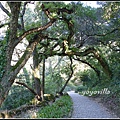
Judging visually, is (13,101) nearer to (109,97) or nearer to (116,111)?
(109,97)

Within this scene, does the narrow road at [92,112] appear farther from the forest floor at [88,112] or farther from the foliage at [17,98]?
the foliage at [17,98]

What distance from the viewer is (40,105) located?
11070mm

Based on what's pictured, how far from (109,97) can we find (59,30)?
20.6ft

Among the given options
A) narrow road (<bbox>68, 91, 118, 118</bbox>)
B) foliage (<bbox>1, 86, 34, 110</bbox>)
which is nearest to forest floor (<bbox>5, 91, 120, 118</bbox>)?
narrow road (<bbox>68, 91, 118, 118</bbox>)

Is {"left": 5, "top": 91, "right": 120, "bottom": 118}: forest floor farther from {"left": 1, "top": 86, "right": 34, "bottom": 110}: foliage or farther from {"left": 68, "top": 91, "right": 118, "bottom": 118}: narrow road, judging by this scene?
{"left": 1, "top": 86, "right": 34, "bottom": 110}: foliage

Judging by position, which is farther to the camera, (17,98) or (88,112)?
(17,98)

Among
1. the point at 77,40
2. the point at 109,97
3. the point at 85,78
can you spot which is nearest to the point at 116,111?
the point at 109,97

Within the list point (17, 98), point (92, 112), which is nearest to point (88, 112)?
point (92, 112)

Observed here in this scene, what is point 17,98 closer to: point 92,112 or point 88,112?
point 88,112

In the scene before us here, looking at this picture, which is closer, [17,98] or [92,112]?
[92,112]

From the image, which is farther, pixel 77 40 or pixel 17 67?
pixel 77 40

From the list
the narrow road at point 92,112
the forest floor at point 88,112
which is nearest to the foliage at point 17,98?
the forest floor at point 88,112

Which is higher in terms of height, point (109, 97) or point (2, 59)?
point (2, 59)

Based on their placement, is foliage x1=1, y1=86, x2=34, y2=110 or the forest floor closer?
the forest floor
